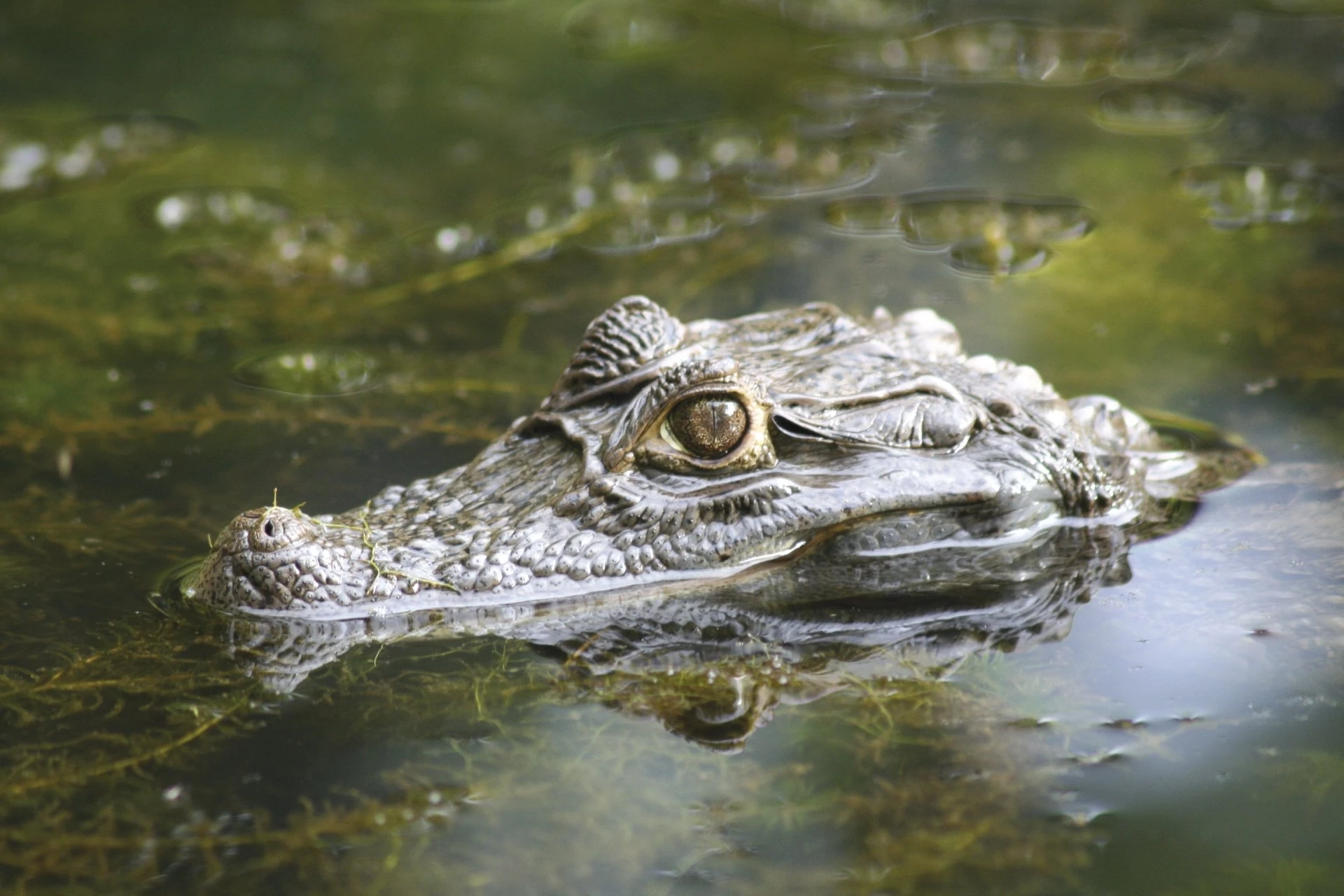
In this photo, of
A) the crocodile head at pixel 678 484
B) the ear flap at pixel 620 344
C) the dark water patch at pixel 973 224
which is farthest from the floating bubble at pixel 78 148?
the ear flap at pixel 620 344

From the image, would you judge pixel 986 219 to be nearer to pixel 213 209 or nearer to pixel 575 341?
pixel 575 341

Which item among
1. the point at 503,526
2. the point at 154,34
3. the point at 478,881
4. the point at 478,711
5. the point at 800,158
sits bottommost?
the point at 478,881

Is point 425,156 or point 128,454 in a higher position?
point 425,156

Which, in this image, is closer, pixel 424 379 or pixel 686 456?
pixel 686 456

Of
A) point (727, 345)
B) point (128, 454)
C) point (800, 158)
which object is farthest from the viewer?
point (800, 158)

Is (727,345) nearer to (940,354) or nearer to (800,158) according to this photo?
(940,354)

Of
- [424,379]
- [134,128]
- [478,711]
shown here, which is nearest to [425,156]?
[134,128]
